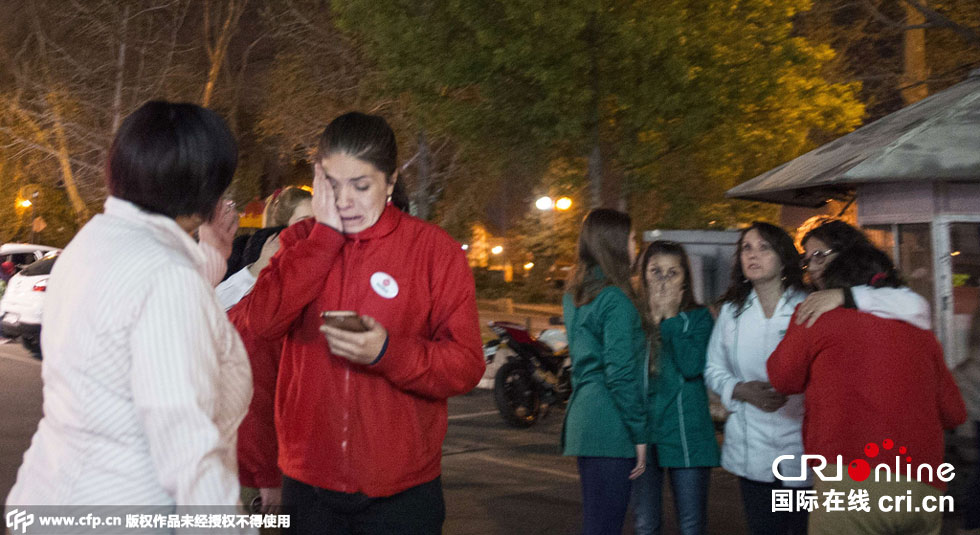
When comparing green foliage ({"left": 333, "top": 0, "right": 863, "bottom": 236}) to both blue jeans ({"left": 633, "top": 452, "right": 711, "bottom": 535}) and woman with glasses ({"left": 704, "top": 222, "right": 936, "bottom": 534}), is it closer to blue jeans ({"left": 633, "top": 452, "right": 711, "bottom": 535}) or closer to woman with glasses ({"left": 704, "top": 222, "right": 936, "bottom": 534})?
woman with glasses ({"left": 704, "top": 222, "right": 936, "bottom": 534})

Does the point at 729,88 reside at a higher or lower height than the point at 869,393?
higher

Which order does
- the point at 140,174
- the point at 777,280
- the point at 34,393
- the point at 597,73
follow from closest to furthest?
the point at 140,174 → the point at 777,280 → the point at 34,393 → the point at 597,73

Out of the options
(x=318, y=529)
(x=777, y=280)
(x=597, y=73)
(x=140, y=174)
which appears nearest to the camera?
(x=140, y=174)

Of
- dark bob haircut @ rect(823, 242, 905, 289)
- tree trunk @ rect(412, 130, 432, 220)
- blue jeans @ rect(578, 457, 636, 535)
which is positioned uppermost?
tree trunk @ rect(412, 130, 432, 220)

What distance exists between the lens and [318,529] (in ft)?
9.00

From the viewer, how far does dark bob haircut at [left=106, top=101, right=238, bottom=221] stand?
1.97m

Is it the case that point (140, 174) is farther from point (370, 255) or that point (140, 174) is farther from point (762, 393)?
point (762, 393)

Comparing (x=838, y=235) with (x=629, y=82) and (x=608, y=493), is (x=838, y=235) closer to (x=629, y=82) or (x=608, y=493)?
(x=608, y=493)

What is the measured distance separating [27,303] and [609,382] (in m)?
14.1

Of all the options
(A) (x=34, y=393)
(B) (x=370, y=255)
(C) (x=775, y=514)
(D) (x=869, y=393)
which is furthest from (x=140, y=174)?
(A) (x=34, y=393)

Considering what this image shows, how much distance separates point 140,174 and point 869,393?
253cm

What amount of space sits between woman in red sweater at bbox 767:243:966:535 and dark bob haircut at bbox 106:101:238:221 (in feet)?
7.67

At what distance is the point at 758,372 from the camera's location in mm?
4375

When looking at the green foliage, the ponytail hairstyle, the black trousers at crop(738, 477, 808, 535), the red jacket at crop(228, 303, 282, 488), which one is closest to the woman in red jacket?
the red jacket at crop(228, 303, 282, 488)
